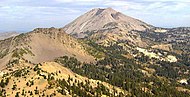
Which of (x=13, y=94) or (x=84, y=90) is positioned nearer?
(x=13, y=94)

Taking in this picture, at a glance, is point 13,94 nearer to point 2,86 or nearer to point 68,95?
point 2,86

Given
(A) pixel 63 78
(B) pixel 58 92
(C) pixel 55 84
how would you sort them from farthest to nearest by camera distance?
1. (A) pixel 63 78
2. (C) pixel 55 84
3. (B) pixel 58 92

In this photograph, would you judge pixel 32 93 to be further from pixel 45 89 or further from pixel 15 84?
pixel 15 84

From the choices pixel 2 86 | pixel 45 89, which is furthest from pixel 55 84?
pixel 2 86

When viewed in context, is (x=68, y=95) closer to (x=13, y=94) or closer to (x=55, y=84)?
(x=55, y=84)

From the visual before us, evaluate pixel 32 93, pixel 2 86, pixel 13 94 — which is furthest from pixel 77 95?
pixel 2 86

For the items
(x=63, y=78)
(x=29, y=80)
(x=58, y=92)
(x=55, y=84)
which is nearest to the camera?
(x=58, y=92)

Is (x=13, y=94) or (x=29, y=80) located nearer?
(x=13, y=94)

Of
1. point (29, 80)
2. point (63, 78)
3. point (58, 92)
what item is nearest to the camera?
A: point (58, 92)
